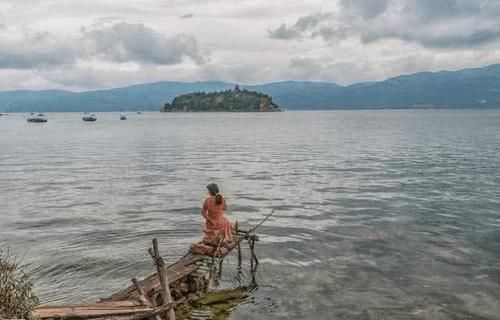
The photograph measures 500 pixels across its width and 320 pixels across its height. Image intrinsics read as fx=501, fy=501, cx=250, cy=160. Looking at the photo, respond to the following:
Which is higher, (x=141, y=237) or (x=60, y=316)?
(x=60, y=316)

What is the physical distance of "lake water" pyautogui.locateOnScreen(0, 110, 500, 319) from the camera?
804 inches

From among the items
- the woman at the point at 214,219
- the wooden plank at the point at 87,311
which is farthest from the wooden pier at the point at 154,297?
the woman at the point at 214,219

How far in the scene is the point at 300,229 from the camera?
102 ft

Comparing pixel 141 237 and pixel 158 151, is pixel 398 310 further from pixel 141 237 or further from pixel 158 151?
pixel 158 151

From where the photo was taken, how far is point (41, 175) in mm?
55125

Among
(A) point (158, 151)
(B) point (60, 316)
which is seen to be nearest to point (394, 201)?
(B) point (60, 316)

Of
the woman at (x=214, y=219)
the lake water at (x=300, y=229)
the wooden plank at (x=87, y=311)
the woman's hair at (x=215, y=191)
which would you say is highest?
the woman's hair at (x=215, y=191)

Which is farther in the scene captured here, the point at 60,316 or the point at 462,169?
the point at 462,169

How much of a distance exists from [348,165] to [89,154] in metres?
40.9

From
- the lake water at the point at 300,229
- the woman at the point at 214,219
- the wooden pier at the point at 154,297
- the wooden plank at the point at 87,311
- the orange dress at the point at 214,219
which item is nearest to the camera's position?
the wooden plank at the point at 87,311

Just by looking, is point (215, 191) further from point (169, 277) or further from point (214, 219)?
point (169, 277)

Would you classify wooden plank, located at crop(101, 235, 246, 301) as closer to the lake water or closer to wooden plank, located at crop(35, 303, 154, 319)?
wooden plank, located at crop(35, 303, 154, 319)

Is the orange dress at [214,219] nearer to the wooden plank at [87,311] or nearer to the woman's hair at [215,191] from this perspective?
the woman's hair at [215,191]

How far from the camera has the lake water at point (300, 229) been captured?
20.4 meters
